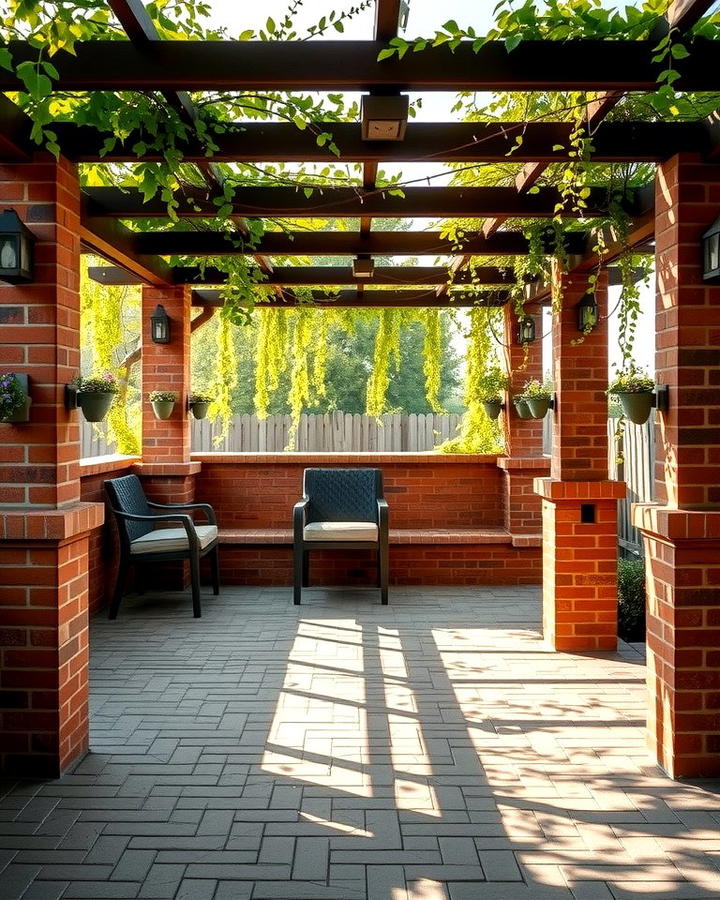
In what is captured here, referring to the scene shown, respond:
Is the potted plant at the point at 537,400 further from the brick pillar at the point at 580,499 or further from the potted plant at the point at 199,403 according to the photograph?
the potted plant at the point at 199,403

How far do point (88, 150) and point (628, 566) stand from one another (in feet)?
14.6

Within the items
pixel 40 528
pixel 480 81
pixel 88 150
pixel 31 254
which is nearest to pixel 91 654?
pixel 40 528

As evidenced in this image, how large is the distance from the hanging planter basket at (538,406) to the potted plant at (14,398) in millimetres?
3356

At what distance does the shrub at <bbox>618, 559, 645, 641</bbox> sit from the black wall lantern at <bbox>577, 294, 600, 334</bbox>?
183cm

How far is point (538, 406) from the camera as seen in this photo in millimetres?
5328

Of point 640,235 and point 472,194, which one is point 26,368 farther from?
point 640,235

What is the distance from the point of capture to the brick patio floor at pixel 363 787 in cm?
225

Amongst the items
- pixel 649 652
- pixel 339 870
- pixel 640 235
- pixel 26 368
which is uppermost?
pixel 640 235

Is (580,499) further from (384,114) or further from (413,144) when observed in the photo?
(384,114)

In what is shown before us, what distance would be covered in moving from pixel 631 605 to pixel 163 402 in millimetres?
3915

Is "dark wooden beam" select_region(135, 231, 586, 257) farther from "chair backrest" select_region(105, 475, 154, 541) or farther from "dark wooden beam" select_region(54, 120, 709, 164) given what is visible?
"chair backrest" select_region(105, 475, 154, 541)

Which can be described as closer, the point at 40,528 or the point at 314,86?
the point at 314,86

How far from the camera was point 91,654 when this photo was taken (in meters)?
4.62

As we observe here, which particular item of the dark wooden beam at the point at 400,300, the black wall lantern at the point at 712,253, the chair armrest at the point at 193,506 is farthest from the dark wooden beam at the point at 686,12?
the chair armrest at the point at 193,506
